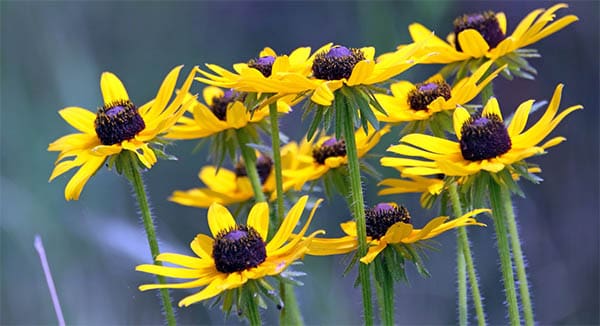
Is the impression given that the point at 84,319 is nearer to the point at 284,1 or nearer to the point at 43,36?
the point at 43,36

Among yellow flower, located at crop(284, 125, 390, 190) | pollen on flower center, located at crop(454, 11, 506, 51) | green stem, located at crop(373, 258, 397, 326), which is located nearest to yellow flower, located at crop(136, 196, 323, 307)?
green stem, located at crop(373, 258, 397, 326)

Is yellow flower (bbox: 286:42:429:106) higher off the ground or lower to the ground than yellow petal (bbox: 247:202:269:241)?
higher

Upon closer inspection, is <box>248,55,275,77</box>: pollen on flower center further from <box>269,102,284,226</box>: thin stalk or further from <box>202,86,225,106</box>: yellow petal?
<box>202,86,225,106</box>: yellow petal

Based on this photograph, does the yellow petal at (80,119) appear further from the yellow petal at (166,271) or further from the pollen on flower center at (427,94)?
the pollen on flower center at (427,94)

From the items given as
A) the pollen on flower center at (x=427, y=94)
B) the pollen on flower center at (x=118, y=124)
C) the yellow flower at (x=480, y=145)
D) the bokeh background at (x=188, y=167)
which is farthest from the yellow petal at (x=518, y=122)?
the bokeh background at (x=188, y=167)

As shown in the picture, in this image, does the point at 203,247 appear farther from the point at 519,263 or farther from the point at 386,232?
the point at 519,263

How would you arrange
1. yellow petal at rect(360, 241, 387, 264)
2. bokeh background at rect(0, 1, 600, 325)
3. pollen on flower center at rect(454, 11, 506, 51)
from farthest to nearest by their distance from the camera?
bokeh background at rect(0, 1, 600, 325) < pollen on flower center at rect(454, 11, 506, 51) < yellow petal at rect(360, 241, 387, 264)

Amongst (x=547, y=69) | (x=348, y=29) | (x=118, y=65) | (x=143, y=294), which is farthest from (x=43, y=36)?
(x=547, y=69)
